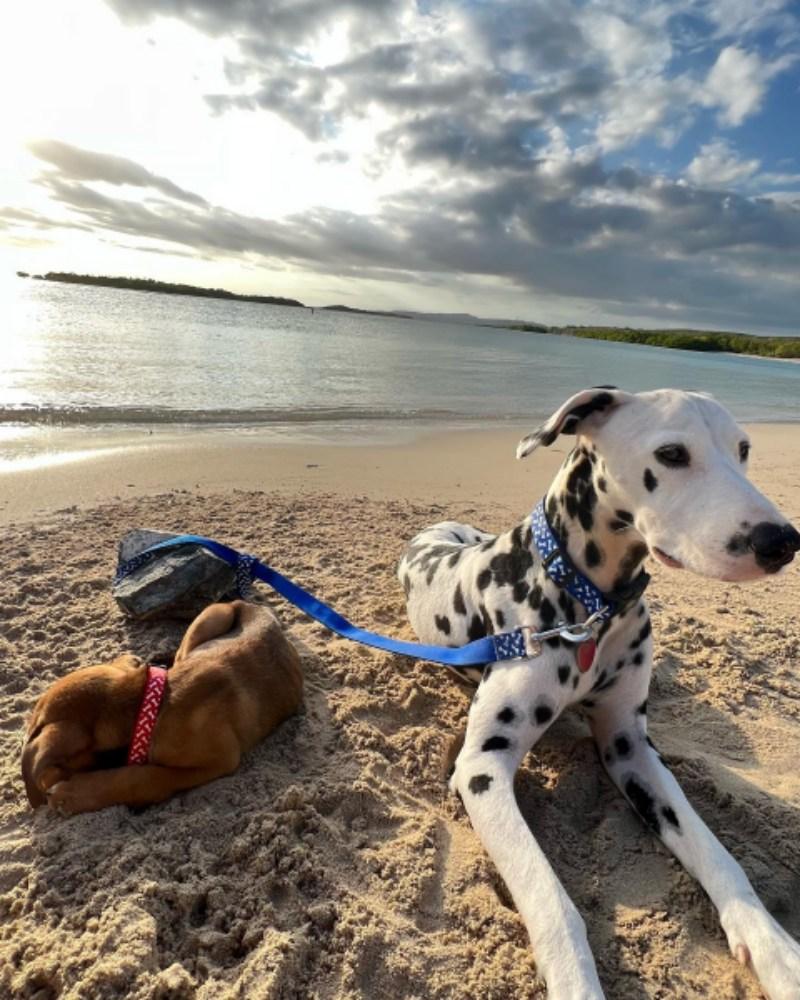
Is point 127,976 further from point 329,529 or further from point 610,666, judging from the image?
point 329,529

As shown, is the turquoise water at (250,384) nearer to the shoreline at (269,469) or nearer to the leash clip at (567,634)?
the shoreline at (269,469)

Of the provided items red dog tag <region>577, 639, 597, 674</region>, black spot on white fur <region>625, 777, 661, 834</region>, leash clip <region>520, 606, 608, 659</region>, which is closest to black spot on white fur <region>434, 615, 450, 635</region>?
leash clip <region>520, 606, 608, 659</region>

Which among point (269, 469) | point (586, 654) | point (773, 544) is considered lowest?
point (269, 469)

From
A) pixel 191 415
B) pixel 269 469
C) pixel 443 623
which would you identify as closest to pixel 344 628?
pixel 443 623

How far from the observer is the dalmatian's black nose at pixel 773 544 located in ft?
7.50

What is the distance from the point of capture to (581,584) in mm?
3016

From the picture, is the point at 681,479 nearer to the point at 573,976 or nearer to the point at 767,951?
the point at 767,951

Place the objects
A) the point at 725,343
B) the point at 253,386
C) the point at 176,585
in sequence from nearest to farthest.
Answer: the point at 176,585
the point at 253,386
the point at 725,343

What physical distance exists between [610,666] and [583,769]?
562mm

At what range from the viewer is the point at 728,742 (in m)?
3.69

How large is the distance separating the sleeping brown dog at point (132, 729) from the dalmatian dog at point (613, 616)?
1052mm

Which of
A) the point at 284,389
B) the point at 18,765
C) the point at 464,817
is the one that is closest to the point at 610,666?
the point at 464,817

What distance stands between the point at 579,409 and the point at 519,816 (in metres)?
1.66

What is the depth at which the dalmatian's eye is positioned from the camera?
8.64 feet
